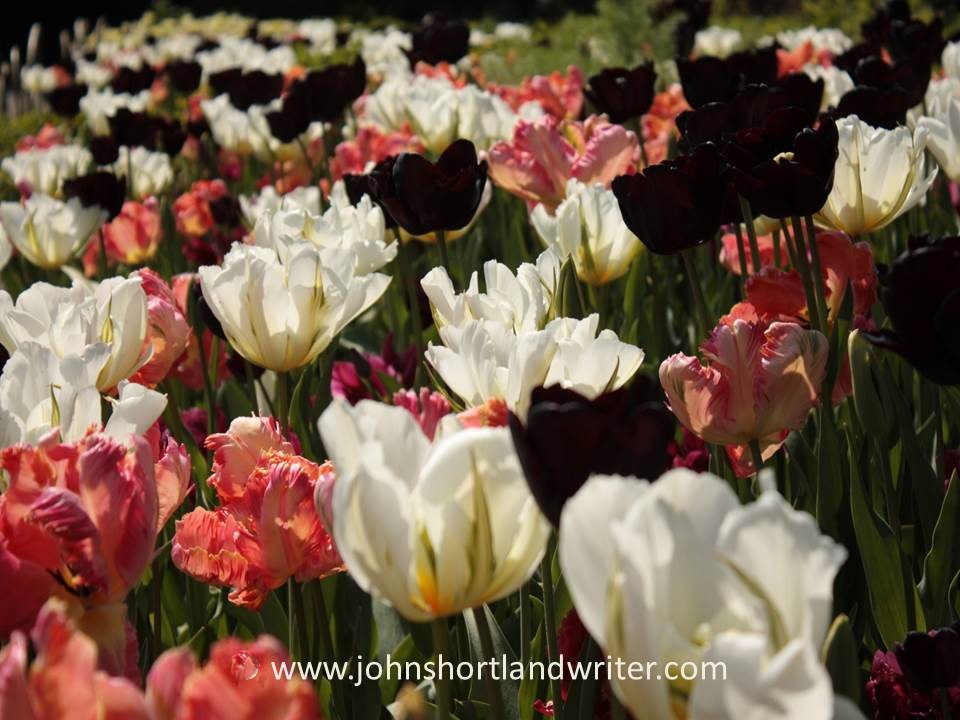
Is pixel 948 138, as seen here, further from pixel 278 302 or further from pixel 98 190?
pixel 98 190

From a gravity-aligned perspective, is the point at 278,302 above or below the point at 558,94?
above

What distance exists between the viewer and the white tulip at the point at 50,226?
280 cm

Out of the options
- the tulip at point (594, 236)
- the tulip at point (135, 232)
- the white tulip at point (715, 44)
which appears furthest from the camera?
the white tulip at point (715, 44)

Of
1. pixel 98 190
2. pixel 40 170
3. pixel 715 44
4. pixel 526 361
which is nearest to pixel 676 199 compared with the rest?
pixel 526 361

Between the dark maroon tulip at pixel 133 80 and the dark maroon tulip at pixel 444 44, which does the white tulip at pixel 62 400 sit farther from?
the dark maroon tulip at pixel 133 80

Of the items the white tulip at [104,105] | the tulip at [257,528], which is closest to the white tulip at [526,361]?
the tulip at [257,528]

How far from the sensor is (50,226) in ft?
9.29

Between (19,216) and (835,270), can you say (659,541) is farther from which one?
(19,216)

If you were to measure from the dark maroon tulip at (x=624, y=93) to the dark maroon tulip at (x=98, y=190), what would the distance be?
1.08m

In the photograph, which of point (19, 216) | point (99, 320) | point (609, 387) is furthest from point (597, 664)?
point (19, 216)

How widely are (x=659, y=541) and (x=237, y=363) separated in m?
1.74

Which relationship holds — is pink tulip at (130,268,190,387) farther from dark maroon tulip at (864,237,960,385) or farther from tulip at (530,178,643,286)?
dark maroon tulip at (864,237,960,385)

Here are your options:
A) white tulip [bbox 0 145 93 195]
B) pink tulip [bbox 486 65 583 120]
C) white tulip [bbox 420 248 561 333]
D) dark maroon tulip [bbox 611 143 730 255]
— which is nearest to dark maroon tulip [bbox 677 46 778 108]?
dark maroon tulip [bbox 611 143 730 255]

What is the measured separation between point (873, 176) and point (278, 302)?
2.94 ft
